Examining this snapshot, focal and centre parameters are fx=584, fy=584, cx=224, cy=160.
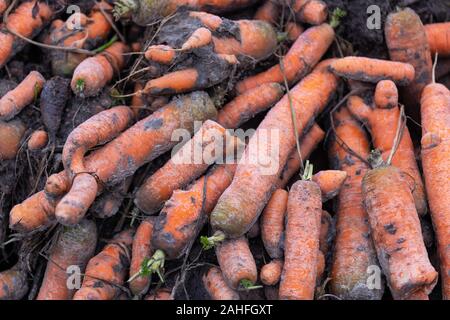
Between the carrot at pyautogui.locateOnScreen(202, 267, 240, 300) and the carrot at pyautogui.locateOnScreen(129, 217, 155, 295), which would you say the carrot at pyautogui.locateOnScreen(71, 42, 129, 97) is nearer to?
the carrot at pyautogui.locateOnScreen(129, 217, 155, 295)

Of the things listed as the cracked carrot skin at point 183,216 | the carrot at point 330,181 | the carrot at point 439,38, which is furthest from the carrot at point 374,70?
the cracked carrot skin at point 183,216

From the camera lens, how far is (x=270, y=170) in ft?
8.72

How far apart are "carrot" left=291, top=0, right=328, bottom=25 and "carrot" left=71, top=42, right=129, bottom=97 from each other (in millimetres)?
985

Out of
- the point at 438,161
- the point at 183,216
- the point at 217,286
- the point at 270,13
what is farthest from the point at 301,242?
the point at 270,13

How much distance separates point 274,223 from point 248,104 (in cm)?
67

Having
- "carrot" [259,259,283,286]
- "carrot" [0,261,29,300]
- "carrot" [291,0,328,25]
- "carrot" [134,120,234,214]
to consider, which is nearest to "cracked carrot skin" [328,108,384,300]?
"carrot" [259,259,283,286]

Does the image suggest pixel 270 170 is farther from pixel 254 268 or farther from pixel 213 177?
pixel 254 268

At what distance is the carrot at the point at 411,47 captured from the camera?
120 inches

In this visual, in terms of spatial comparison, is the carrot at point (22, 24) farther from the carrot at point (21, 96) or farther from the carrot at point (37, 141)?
the carrot at point (37, 141)

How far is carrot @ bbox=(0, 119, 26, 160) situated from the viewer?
2775 millimetres

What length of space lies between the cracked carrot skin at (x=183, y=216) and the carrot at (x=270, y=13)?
3.61 feet

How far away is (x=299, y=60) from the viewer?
10.2ft

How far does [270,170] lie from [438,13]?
148cm
